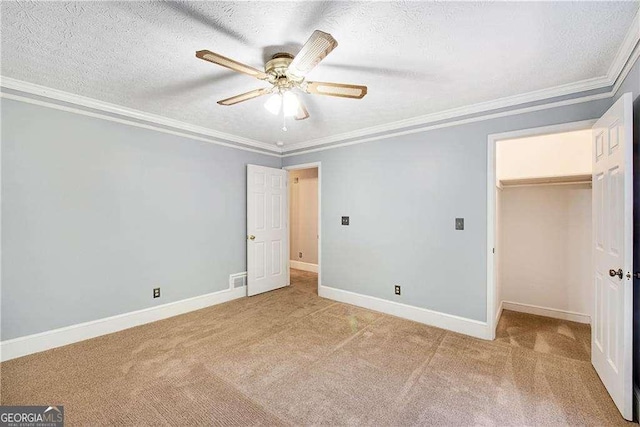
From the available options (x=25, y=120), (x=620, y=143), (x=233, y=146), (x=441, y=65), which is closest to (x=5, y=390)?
(x=25, y=120)

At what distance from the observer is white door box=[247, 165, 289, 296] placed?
4.27 meters

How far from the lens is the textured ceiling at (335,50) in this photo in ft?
5.08

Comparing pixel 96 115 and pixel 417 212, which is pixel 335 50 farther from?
pixel 96 115

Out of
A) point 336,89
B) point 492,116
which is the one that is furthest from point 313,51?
point 492,116

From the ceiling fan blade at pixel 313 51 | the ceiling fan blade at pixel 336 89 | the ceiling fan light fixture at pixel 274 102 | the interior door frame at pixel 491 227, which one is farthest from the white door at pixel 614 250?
the ceiling fan light fixture at pixel 274 102

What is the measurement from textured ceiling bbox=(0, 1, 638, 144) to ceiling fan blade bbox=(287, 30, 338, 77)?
22 cm

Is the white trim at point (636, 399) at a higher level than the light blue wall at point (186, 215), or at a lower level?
lower

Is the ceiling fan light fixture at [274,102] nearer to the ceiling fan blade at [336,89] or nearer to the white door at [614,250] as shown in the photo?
the ceiling fan blade at [336,89]

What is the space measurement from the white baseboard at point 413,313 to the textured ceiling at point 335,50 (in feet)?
7.68

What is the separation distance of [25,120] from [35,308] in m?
1.71

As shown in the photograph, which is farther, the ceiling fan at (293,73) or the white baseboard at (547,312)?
the white baseboard at (547,312)

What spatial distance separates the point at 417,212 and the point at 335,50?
2117mm

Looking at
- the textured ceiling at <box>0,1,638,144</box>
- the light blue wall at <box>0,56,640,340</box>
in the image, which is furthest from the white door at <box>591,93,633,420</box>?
the textured ceiling at <box>0,1,638,144</box>

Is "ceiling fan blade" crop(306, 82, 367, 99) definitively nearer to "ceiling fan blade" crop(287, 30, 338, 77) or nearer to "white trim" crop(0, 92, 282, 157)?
"ceiling fan blade" crop(287, 30, 338, 77)
